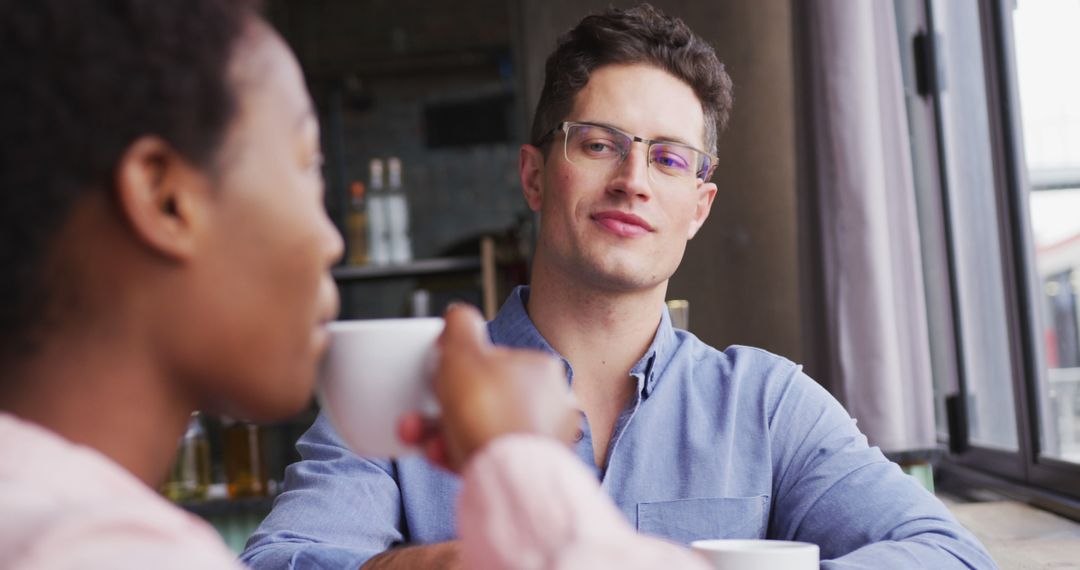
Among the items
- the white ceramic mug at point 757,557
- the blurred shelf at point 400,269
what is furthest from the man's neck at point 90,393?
the blurred shelf at point 400,269

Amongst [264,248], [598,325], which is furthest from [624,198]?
[264,248]

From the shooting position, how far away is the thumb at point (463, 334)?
0.59 metres

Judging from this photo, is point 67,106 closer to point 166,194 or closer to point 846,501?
point 166,194

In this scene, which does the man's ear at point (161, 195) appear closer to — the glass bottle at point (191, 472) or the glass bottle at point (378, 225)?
the glass bottle at point (191, 472)

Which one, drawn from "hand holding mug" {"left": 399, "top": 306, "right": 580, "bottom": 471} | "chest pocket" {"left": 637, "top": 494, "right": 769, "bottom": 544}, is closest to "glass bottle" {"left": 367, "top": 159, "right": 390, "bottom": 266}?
"chest pocket" {"left": 637, "top": 494, "right": 769, "bottom": 544}

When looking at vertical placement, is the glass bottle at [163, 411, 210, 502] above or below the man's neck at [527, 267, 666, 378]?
below

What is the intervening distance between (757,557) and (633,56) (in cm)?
104

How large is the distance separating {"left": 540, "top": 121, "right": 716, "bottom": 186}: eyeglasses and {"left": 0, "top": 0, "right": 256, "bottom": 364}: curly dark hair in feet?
3.81

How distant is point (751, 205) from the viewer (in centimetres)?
307

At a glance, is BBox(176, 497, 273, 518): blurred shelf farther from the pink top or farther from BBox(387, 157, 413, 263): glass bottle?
the pink top

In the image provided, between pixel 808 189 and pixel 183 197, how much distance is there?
Result: 228 cm

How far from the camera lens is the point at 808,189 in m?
2.61

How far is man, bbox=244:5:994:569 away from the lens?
136 centimetres

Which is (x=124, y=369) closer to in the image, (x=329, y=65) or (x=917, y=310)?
(x=917, y=310)
